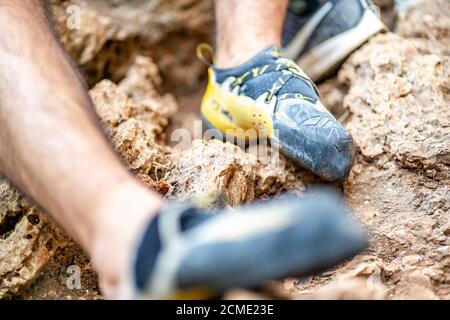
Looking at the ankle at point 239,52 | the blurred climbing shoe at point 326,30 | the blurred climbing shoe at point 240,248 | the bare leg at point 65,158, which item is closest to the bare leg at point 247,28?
the ankle at point 239,52

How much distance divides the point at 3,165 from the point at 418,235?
839 millimetres

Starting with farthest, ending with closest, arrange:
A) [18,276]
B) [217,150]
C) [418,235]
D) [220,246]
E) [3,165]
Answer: [217,150] → [418,235] → [18,276] → [3,165] → [220,246]

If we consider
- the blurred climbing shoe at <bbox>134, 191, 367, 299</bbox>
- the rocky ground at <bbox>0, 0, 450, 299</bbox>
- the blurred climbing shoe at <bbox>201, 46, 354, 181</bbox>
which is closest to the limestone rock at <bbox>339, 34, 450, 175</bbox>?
the rocky ground at <bbox>0, 0, 450, 299</bbox>

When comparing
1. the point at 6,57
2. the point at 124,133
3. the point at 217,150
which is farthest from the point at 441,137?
the point at 6,57

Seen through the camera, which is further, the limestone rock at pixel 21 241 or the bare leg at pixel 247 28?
the bare leg at pixel 247 28

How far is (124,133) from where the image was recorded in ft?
4.42

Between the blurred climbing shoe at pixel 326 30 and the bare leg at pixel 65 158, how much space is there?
2.88ft

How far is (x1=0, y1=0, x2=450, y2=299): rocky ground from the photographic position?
3.72 feet

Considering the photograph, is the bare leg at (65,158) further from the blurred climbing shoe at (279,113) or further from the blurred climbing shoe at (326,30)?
the blurred climbing shoe at (326,30)

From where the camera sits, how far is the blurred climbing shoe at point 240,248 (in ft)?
2.36

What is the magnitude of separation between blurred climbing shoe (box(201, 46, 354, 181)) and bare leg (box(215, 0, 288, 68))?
0.04 metres

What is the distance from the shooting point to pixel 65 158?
0.87m

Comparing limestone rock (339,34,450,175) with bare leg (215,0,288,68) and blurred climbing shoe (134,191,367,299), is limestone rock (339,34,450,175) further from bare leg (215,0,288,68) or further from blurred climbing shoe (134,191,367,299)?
blurred climbing shoe (134,191,367,299)
